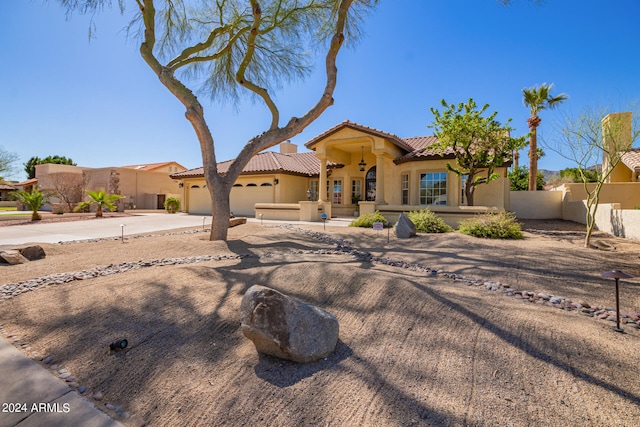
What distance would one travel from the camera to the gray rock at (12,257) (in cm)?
672

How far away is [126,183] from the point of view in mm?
31234

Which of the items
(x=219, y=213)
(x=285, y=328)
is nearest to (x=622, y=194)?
(x=219, y=213)

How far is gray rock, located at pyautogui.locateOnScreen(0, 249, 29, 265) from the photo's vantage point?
6.72 m

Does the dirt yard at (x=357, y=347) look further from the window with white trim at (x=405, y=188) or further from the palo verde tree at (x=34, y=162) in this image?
the palo verde tree at (x=34, y=162)

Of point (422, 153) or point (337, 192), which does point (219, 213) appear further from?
point (337, 192)

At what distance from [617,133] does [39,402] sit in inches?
508

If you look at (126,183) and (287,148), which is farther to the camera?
(126,183)

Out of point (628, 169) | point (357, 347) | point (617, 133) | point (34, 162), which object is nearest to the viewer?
point (357, 347)

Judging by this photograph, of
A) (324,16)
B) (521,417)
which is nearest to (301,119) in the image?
(324,16)

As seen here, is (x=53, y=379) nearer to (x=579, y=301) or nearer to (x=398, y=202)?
(x=579, y=301)

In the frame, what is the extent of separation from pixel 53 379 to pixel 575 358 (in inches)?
196

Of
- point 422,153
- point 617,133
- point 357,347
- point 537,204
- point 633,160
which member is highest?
point 422,153

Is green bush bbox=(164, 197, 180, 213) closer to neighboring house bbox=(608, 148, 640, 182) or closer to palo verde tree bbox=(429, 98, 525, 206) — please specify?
palo verde tree bbox=(429, 98, 525, 206)

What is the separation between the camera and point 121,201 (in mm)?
28562
